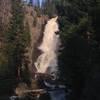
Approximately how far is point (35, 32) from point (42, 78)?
1540cm

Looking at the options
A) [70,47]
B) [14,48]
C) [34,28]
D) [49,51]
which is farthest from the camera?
[34,28]

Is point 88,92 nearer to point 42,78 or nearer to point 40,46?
point 42,78

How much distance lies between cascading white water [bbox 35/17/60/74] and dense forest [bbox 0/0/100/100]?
4100mm

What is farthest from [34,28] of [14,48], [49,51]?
[14,48]

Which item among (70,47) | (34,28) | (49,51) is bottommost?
(49,51)

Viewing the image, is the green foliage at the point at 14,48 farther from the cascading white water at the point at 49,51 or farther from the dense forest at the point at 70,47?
the cascading white water at the point at 49,51

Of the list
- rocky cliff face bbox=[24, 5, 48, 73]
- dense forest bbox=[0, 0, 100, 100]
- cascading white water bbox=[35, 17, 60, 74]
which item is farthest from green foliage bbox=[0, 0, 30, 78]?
cascading white water bbox=[35, 17, 60, 74]

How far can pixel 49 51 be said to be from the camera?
241 ft

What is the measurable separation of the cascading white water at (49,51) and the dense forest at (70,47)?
4100mm

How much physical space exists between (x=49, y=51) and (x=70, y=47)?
41096mm

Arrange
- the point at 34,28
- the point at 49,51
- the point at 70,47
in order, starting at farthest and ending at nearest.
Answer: the point at 34,28, the point at 49,51, the point at 70,47

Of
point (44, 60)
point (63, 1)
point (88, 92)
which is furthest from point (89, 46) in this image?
point (44, 60)

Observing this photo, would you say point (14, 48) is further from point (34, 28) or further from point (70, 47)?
point (70, 47)

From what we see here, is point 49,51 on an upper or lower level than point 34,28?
lower
